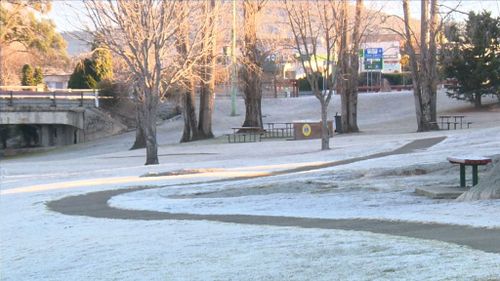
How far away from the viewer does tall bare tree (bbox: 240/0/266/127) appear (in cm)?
3891

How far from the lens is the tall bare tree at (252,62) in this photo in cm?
3891

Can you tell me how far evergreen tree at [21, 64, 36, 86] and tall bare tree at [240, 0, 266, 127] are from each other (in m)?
42.2

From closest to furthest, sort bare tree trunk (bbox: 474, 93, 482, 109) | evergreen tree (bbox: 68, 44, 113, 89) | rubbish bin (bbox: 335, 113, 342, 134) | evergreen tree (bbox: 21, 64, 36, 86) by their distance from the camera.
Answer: rubbish bin (bbox: 335, 113, 342, 134), bare tree trunk (bbox: 474, 93, 482, 109), evergreen tree (bbox: 68, 44, 113, 89), evergreen tree (bbox: 21, 64, 36, 86)

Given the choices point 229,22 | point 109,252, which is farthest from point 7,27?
point 109,252

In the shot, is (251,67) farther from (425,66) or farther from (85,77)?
(85,77)

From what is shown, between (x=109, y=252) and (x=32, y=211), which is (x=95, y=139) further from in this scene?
(x=109, y=252)

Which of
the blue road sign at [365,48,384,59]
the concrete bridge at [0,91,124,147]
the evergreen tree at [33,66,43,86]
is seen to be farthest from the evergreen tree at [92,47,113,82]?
the blue road sign at [365,48,384,59]

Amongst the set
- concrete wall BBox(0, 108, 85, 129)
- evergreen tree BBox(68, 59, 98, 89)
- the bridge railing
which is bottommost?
concrete wall BBox(0, 108, 85, 129)

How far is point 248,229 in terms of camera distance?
9391 millimetres

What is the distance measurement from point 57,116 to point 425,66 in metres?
27.6

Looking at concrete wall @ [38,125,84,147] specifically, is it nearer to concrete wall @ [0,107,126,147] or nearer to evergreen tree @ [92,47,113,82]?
concrete wall @ [0,107,126,147]

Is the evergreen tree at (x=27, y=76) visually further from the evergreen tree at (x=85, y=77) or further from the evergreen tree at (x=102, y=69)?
the evergreen tree at (x=102, y=69)

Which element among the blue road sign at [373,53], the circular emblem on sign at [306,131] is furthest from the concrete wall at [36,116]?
the blue road sign at [373,53]

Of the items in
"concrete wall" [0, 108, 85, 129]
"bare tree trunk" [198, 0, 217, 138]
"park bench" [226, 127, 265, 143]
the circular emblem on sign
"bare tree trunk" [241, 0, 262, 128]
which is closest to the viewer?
the circular emblem on sign
